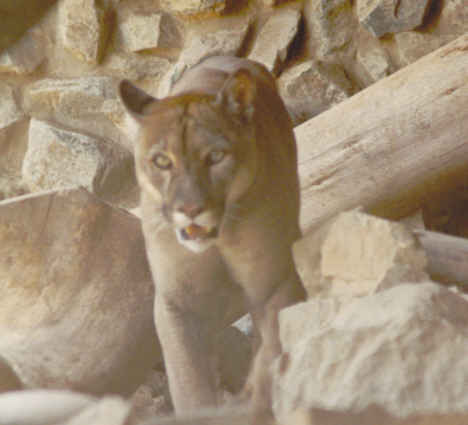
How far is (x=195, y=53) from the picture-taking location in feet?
9.62

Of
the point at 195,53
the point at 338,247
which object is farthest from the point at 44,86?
the point at 338,247

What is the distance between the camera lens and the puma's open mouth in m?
1.29

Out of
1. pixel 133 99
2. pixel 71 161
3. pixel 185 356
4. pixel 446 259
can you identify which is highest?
pixel 133 99

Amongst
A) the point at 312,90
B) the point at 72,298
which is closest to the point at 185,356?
the point at 72,298

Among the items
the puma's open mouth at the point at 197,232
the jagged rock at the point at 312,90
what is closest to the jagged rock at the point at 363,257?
the puma's open mouth at the point at 197,232

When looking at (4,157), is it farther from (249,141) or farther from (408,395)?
(408,395)

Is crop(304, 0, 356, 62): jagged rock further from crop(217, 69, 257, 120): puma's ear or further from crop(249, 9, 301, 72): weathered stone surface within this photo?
crop(217, 69, 257, 120): puma's ear

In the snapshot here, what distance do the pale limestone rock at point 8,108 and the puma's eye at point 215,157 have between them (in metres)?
1.89

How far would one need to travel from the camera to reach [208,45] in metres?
2.97

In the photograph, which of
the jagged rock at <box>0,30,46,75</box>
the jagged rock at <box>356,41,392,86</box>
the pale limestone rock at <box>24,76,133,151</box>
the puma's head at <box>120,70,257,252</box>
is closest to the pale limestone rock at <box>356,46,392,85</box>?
the jagged rock at <box>356,41,392,86</box>

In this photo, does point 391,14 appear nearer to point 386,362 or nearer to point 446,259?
point 446,259

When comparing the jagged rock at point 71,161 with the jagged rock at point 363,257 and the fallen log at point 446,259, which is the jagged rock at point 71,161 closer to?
the fallen log at point 446,259

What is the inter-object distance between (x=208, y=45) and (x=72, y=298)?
1.52 metres

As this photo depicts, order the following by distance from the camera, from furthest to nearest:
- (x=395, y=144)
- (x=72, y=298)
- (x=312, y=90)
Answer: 1. (x=312, y=90)
2. (x=395, y=144)
3. (x=72, y=298)
